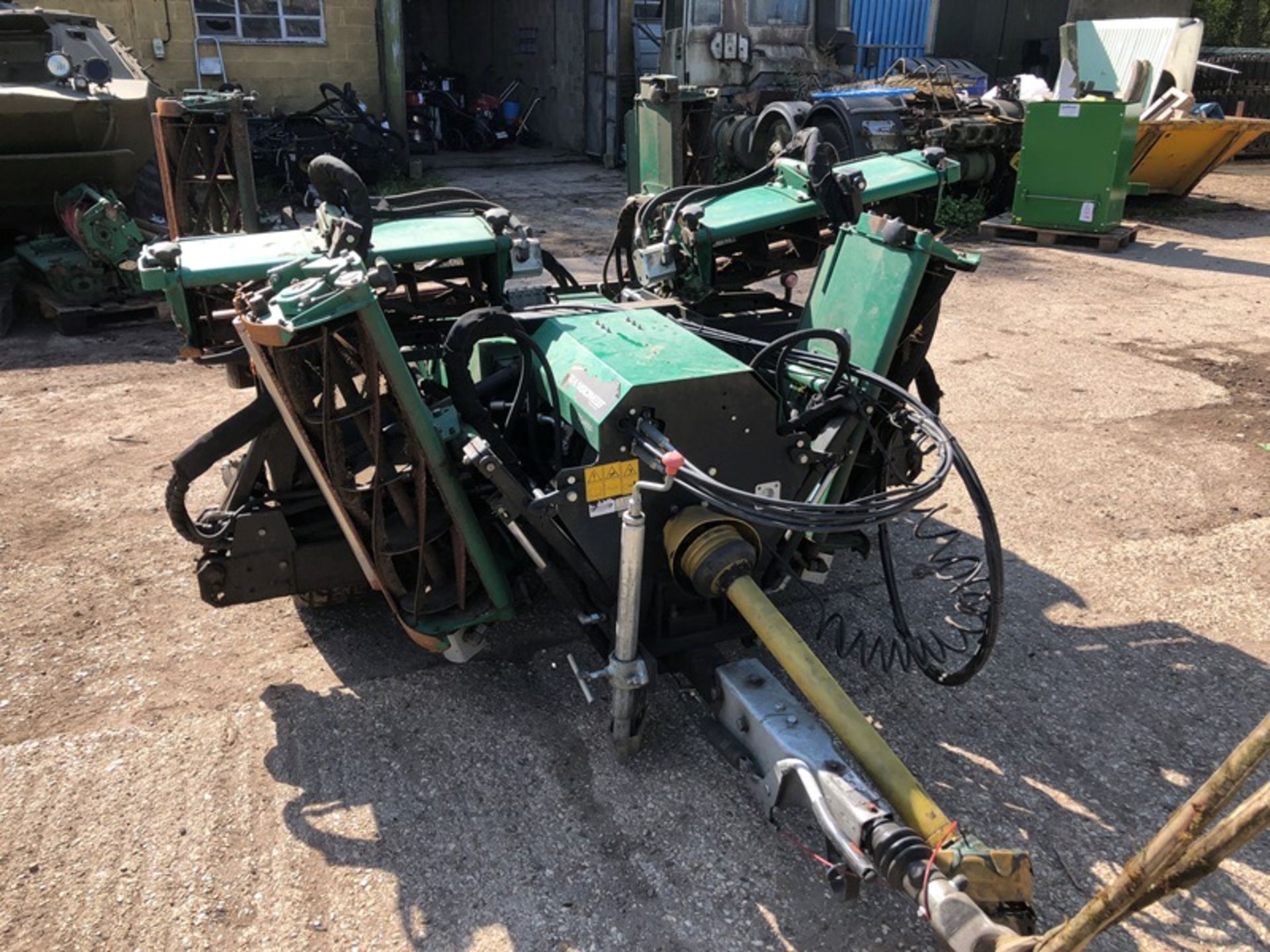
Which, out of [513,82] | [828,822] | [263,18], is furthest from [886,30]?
[828,822]

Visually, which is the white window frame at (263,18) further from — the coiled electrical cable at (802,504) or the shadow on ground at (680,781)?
the coiled electrical cable at (802,504)

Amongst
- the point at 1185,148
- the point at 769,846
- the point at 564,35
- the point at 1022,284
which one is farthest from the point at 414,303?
the point at 564,35

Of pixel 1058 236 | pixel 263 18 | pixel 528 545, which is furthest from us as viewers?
pixel 263 18

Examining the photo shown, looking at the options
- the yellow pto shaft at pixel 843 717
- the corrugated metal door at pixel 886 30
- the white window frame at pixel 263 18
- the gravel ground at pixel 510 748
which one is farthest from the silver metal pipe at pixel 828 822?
the corrugated metal door at pixel 886 30

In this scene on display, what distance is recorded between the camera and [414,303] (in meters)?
3.53

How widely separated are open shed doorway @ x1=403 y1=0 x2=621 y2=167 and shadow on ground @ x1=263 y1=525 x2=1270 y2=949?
1221cm

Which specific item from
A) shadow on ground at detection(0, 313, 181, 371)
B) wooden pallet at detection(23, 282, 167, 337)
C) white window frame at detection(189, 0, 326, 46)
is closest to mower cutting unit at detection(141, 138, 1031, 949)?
shadow on ground at detection(0, 313, 181, 371)

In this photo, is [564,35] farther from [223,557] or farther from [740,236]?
[223,557]

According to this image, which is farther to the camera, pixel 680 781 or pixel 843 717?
pixel 680 781

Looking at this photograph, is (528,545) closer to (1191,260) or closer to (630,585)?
(630,585)

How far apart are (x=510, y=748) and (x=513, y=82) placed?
16.3m

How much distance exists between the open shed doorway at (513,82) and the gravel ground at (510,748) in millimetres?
11025

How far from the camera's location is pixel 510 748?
2969mm

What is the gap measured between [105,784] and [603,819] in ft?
4.64
